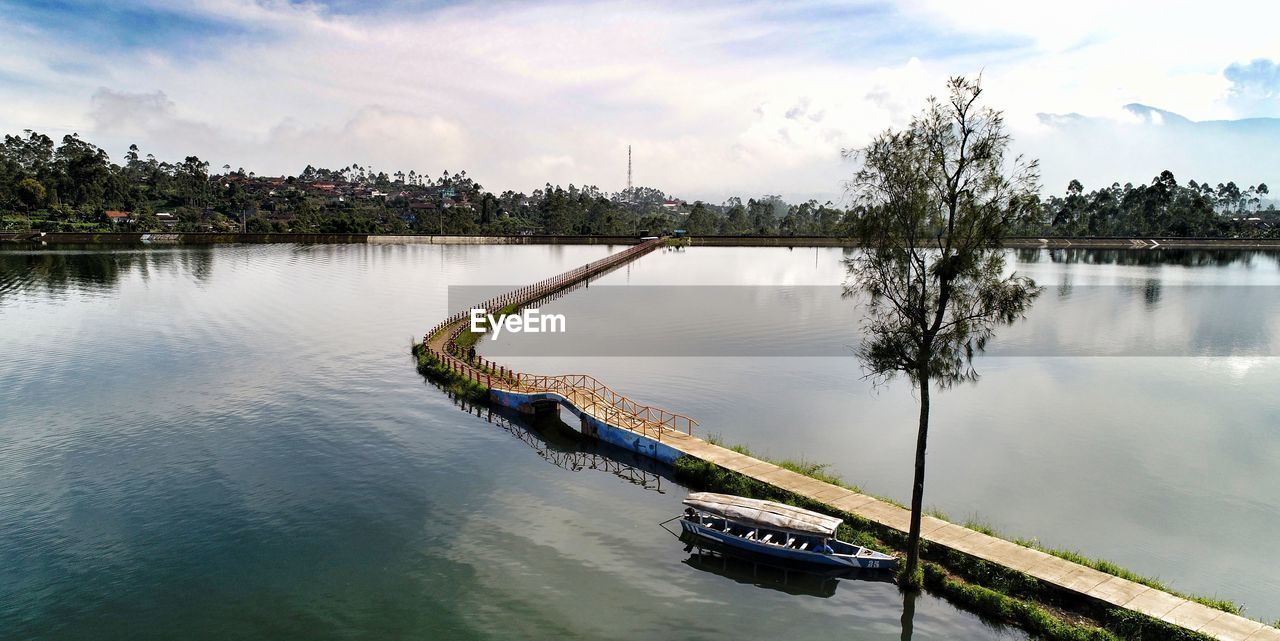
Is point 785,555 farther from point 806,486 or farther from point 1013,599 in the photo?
point 1013,599

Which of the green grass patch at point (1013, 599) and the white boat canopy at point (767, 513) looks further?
the white boat canopy at point (767, 513)

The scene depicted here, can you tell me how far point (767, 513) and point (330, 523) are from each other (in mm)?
19414

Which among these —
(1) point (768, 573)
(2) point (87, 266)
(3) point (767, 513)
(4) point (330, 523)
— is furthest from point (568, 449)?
(2) point (87, 266)

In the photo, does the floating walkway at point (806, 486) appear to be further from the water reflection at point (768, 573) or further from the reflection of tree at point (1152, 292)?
the reflection of tree at point (1152, 292)

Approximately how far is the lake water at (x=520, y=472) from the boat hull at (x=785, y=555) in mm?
984

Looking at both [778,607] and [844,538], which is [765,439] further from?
[778,607]

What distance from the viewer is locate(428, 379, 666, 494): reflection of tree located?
3925 cm

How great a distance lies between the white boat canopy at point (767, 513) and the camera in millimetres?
28172

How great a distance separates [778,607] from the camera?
26.4 m

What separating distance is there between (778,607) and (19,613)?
2689cm

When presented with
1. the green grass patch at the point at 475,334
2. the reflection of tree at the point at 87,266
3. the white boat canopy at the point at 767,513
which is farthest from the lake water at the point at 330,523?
the reflection of tree at the point at 87,266

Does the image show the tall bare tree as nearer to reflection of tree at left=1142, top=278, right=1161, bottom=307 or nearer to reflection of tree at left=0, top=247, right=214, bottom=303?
reflection of tree at left=1142, top=278, right=1161, bottom=307

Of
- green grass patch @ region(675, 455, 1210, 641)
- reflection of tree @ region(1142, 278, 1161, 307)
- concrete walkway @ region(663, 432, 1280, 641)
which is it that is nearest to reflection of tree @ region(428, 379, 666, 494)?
concrete walkway @ region(663, 432, 1280, 641)

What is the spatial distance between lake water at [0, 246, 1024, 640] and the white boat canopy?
2.02 meters
